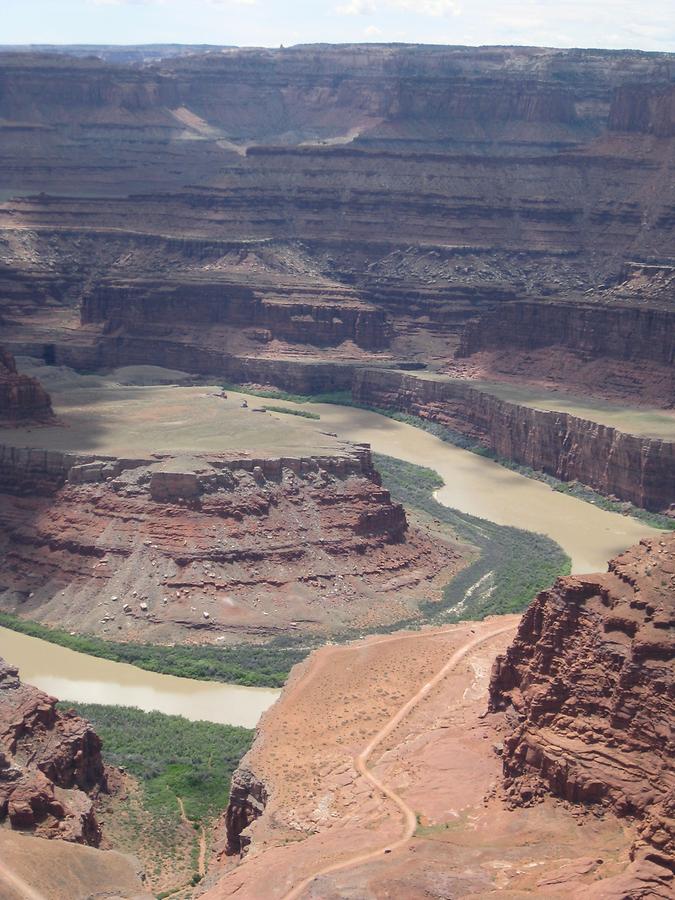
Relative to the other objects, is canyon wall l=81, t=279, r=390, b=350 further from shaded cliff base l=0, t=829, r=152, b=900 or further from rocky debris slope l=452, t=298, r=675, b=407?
shaded cliff base l=0, t=829, r=152, b=900

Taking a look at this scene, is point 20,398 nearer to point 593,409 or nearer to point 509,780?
point 593,409

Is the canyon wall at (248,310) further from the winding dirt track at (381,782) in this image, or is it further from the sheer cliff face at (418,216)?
the winding dirt track at (381,782)


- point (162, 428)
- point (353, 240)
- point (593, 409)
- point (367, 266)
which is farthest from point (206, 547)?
point (353, 240)

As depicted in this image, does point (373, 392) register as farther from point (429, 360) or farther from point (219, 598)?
point (219, 598)

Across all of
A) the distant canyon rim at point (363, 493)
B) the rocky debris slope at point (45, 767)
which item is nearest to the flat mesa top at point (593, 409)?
the distant canyon rim at point (363, 493)

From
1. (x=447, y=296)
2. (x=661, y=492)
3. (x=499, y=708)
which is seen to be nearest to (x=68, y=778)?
(x=499, y=708)
